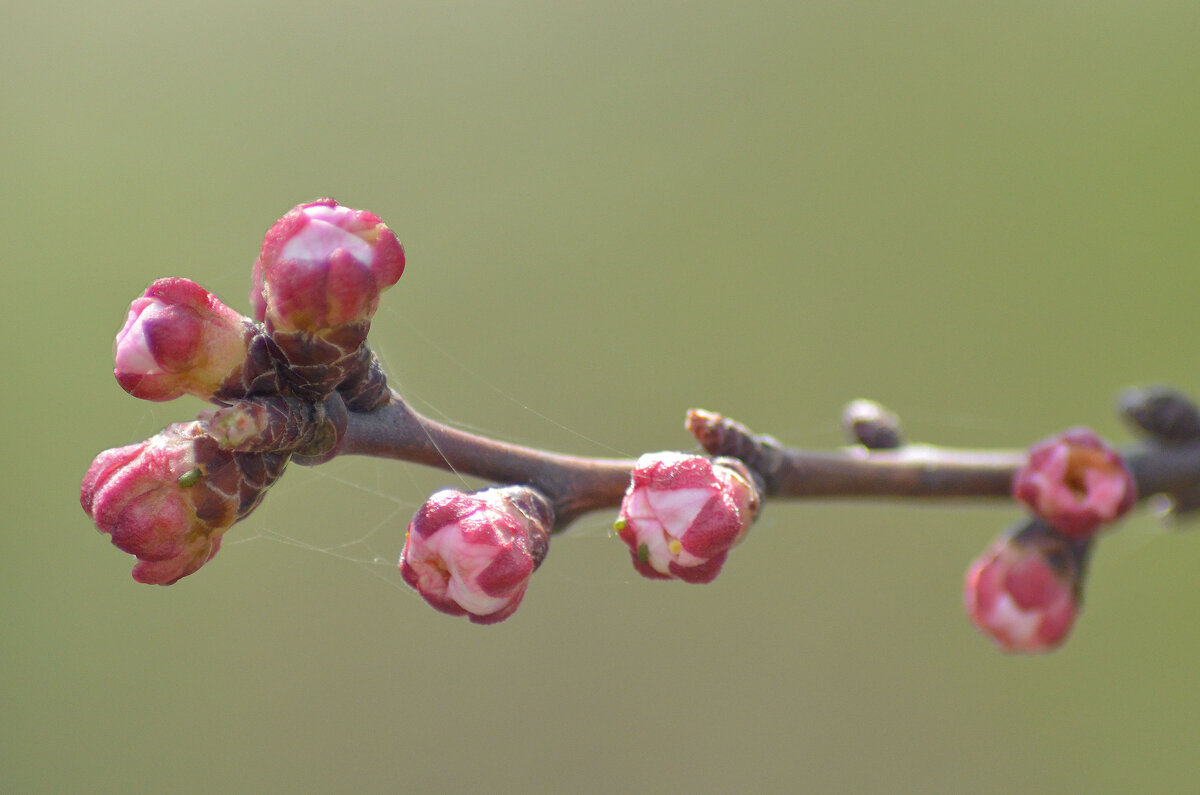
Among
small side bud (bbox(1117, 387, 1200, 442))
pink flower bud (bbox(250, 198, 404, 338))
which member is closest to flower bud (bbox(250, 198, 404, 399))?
pink flower bud (bbox(250, 198, 404, 338))

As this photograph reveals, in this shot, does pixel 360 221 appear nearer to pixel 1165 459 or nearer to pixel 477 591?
pixel 477 591

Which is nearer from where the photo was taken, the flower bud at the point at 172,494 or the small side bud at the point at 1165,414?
the flower bud at the point at 172,494

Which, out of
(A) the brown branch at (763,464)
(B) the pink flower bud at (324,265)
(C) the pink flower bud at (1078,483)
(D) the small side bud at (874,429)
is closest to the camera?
(B) the pink flower bud at (324,265)

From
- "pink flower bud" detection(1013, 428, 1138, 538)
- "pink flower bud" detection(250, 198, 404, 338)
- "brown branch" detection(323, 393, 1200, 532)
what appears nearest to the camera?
"pink flower bud" detection(250, 198, 404, 338)

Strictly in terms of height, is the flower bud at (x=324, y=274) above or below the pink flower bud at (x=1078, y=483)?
below

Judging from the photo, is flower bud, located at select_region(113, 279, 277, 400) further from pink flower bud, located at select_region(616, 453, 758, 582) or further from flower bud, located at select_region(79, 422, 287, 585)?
pink flower bud, located at select_region(616, 453, 758, 582)

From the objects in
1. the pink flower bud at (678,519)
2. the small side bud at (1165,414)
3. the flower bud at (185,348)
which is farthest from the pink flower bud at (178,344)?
the small side bud at (1165,414)

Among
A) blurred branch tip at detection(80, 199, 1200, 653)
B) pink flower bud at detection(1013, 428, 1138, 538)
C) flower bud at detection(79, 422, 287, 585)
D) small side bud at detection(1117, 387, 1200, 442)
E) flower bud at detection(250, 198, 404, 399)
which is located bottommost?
flower bud at detection(79, 422, 287, 585)

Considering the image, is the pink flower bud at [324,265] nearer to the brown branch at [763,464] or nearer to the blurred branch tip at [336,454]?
the blurred branch tip at [336,454]
